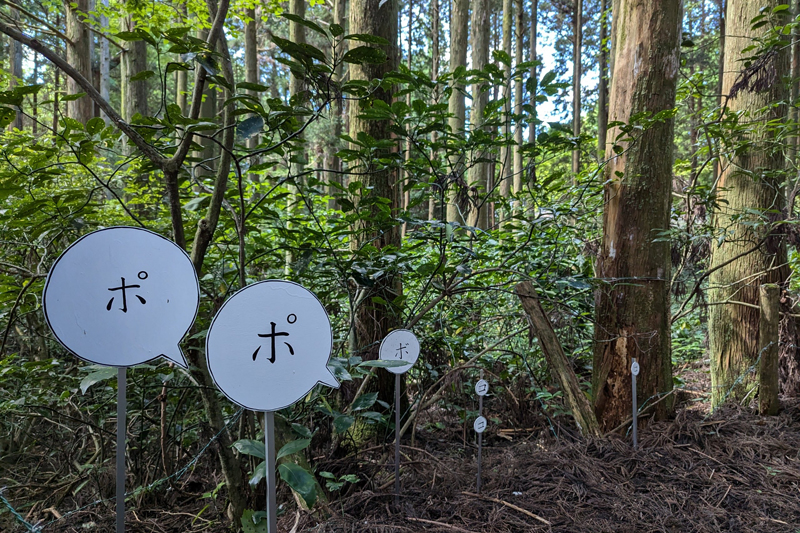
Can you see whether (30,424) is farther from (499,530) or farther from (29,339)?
(499,530)

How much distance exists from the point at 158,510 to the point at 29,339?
182 centimetres

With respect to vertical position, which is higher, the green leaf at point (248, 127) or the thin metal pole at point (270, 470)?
the green leaf at point (248, 127)

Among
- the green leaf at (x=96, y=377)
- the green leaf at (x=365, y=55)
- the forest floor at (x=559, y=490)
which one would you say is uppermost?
the green leaf at (x=365, y=55)

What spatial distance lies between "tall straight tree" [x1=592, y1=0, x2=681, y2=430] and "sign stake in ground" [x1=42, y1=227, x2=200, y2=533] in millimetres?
3013

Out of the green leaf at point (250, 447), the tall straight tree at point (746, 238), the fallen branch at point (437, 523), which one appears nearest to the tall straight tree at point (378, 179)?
the fallen branch at point (437, 523)

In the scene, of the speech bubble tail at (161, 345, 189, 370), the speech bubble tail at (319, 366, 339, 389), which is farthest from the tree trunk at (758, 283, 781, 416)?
the speech bubble tail at (161, 345, 189, 370)

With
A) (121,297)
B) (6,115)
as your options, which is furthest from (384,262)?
(6,115)

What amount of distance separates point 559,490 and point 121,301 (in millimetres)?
2526

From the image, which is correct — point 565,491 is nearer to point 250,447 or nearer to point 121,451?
point 250,447

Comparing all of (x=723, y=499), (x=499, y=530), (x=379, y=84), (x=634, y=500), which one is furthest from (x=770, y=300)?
(x=379, y=84)

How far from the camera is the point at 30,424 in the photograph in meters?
3.44

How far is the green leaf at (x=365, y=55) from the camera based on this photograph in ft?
5.70

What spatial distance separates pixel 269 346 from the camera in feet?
5.00

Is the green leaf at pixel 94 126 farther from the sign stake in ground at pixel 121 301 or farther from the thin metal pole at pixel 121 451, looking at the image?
the thin metal pole at pixel 121 451
